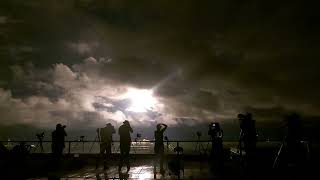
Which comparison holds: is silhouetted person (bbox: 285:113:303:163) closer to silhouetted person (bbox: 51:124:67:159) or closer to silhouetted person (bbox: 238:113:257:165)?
silhouetted person (bbox: 238:113:257:165)

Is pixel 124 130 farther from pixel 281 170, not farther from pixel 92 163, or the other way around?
pixel 281 170

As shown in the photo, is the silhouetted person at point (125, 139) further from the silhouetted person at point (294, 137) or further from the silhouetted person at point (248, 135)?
the silhouetted person at point (294, 137)

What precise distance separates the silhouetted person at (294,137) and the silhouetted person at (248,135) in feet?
7.92

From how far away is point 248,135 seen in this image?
14.4 metres

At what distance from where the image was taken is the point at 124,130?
14898mm

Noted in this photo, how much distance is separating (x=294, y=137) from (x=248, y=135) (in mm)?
2716

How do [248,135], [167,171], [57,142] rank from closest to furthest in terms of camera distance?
[248,135] < [167,171] < [57,142]

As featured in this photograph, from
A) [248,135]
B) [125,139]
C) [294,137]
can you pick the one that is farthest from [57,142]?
[294,137]

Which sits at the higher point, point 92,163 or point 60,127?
point 60,127

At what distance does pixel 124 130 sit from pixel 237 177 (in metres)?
5.45

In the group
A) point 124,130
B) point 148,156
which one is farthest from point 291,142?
point 148,156

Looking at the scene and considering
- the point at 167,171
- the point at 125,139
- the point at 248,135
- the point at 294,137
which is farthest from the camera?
the point at 125,139

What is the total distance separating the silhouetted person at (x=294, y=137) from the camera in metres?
11.9

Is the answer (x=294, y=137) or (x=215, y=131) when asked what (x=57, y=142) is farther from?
(x=294, y=137)
